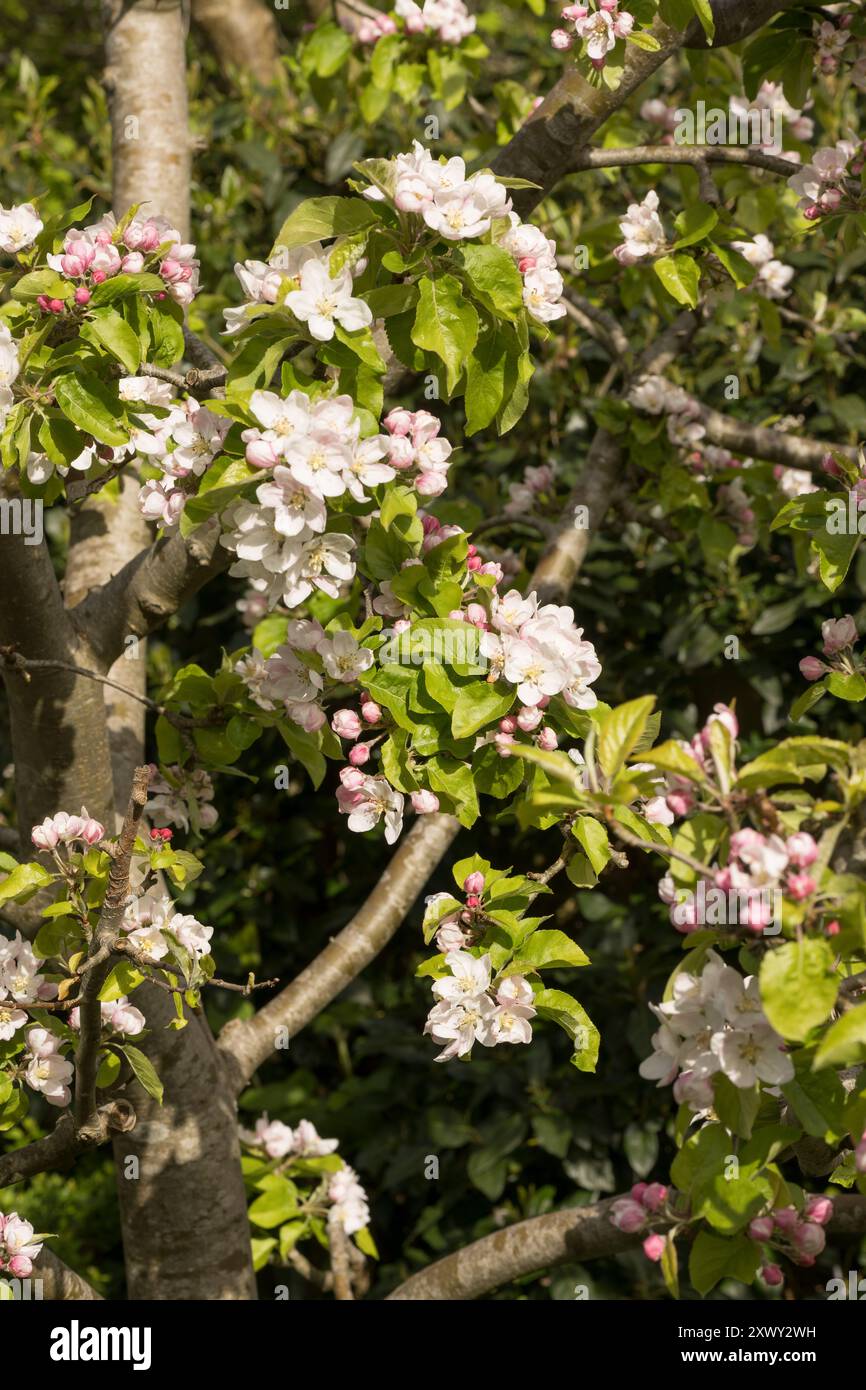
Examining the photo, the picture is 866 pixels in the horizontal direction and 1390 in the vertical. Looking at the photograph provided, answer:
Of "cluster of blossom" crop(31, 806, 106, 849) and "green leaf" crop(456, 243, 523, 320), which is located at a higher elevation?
"green leaf" crop(456, 243, 523, 320)

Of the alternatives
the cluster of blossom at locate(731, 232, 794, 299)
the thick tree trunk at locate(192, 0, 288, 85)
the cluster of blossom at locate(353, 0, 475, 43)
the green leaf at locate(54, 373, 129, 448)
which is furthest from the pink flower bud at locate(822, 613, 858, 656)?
the thick tree trunk at locate(192, 0, 288, 85)

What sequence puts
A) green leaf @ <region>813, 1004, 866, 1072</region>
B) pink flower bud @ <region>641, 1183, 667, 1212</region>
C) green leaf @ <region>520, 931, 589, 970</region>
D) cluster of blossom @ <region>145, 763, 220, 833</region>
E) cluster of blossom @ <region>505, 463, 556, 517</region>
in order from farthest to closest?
cluster of blossom @ <region>505, 463, 556, 517</region> → cluster of blossom @ <region>145, 763, 220, 833</region> → green leaf @ <region>520, 931, 589, 970</region> → pink flower bud @ <region>641, 1183, 667, 1212</region> → green leaf @ <region>813, 1004, 866, 1072</region>

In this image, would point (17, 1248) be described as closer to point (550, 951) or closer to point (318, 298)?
point (550, 951)

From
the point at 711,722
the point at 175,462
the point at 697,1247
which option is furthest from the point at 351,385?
the point at 697,1247

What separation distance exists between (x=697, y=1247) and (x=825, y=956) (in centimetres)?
39

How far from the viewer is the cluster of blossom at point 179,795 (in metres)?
2.10

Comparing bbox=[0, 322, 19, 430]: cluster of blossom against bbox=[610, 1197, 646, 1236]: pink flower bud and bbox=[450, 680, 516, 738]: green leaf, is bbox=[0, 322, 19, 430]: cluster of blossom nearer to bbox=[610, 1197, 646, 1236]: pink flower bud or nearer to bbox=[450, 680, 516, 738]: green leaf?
bbox=[450, 680, 516, 738]: green leaf

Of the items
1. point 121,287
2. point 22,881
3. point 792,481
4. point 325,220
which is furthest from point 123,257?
point 792,481

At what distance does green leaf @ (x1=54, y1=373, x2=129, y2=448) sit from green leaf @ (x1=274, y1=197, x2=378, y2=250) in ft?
0.91

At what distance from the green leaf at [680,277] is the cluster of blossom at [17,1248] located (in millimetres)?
1612

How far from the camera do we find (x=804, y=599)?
328 cm

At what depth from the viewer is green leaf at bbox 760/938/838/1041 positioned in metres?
1.12

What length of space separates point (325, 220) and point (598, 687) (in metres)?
2.16

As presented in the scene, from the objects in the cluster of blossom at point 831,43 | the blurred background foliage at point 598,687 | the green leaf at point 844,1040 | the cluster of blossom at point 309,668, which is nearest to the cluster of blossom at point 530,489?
the blurred background foliage at point 598,687
